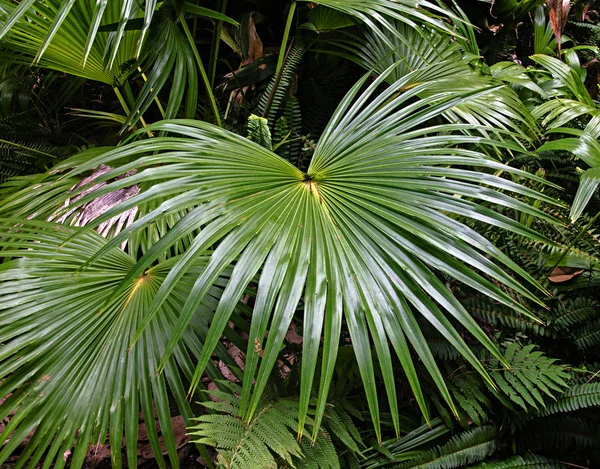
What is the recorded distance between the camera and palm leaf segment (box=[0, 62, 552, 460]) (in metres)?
0.77

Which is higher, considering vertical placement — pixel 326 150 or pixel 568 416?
pixel 326 150

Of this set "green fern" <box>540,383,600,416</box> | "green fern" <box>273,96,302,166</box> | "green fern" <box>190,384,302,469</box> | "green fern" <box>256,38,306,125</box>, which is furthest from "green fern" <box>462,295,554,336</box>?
"green fern" <box>256,38,306,125</box>

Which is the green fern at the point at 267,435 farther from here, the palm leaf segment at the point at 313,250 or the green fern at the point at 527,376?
the green fern at the point at 527,376

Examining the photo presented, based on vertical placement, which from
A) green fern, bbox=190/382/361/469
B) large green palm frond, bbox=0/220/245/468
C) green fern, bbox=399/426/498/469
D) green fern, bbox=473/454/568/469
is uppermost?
large green palm frond, bbox=0/220/245/468

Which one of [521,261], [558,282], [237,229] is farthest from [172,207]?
[558,282]

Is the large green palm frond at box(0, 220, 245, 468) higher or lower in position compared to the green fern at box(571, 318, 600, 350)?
higher

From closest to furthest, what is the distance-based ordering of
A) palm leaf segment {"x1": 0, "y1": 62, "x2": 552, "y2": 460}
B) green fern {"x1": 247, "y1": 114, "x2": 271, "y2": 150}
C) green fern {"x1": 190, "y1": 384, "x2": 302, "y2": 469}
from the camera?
palm leaf segment {"x1": 0, "y1": 62, "x2": 552, "y2": 460}
green fern {"x1": 190, "y1": 384, "x2": 302, "y2": 469}
green fern {"x1": 247, "y1": 114, "x2": 271, "y2": 150}

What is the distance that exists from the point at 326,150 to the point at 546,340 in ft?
2.88

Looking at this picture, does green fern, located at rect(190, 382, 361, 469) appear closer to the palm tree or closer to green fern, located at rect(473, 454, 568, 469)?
the palm tree

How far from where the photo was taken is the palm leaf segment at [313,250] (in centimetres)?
77

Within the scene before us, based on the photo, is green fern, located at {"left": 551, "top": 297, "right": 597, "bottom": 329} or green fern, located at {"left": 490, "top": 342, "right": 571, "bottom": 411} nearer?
green fern, located at {"left": 490, "top": 342, "right": 571, "bottom": 411}

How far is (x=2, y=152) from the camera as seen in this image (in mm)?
2170

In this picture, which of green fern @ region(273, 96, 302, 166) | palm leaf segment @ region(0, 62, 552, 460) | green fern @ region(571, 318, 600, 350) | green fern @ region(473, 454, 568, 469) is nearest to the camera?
palm leaf segment @ region(0, 62, 552, 460)

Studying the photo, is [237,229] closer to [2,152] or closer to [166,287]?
[166,287]
